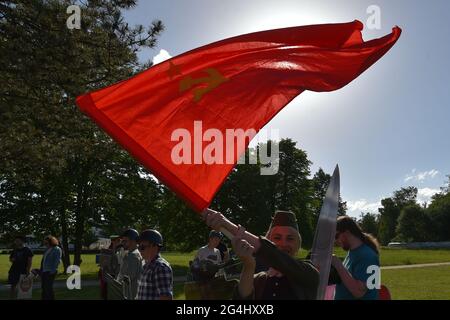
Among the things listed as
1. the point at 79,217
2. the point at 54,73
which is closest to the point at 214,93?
the point at 54,73

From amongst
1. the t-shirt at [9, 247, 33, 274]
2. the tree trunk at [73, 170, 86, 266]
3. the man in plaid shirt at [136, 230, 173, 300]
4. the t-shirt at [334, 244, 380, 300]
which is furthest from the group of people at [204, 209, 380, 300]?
the tree trunk at [73, 170, 86, 266]

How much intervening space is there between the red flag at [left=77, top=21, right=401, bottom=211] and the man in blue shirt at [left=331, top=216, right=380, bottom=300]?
1171 millimetres

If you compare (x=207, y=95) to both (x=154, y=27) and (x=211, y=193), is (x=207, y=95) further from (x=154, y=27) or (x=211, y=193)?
(x=154, y=27)

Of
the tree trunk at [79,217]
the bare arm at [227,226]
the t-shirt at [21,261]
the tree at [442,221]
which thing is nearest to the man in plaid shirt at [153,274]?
the bare arm at [227,226]

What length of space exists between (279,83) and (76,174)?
1198 inches

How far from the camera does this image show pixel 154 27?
13906 mm

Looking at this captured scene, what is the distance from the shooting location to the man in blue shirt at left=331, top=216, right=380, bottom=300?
4176mm

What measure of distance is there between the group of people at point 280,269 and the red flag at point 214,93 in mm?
574

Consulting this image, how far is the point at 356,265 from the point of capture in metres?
4.53

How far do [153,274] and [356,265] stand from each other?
1778 millimetres

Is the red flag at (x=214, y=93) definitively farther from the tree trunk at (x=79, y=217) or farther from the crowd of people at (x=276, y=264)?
the tree trunk at (x=79, y=217)
